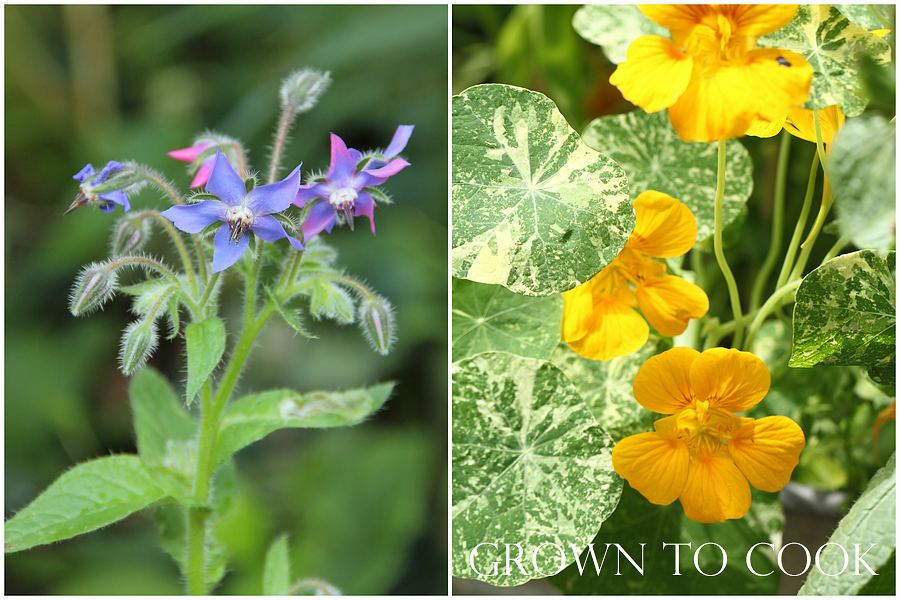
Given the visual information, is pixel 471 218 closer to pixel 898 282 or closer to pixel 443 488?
pixel 898 282

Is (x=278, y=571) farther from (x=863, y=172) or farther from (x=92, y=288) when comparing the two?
(x=863, y=172)

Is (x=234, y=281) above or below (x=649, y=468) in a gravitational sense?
above

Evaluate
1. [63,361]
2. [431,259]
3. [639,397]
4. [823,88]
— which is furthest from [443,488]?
[823,88]

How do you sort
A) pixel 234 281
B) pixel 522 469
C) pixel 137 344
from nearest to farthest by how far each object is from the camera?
pixel 137 344 < pixel 522 469 < pixel 234 281

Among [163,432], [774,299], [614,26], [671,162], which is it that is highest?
[614,26]

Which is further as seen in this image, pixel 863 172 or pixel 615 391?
pixel 615 391

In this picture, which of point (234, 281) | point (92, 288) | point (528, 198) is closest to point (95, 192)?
point (92, 288)

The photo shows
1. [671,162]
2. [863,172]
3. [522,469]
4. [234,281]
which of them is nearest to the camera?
[863,172]
